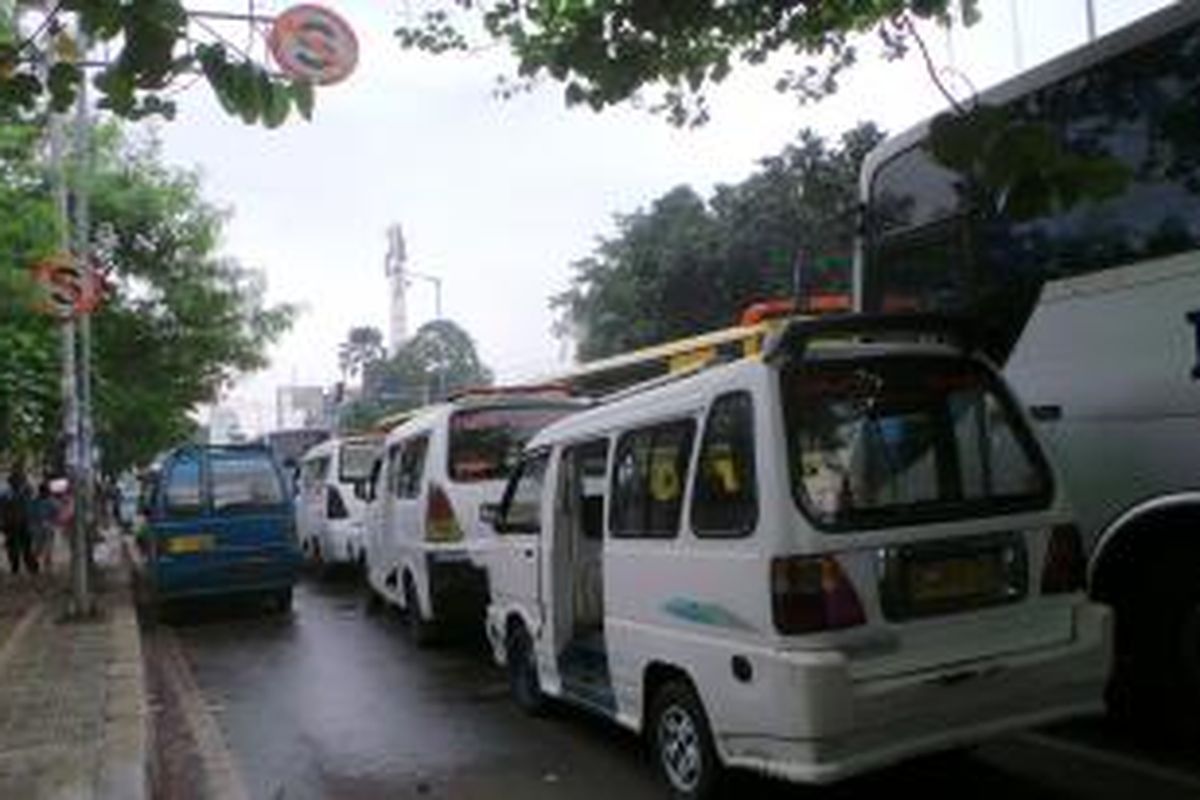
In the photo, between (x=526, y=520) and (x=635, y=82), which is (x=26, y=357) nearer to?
(x=526, y=520)

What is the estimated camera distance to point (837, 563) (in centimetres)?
690

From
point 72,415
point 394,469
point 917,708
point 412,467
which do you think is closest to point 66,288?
point 72,415

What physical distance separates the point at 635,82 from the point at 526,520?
472cm

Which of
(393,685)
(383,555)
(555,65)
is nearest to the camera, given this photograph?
(555,65)

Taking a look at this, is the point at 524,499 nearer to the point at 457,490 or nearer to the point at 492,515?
the point at 492,515

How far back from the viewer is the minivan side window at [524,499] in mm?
10438

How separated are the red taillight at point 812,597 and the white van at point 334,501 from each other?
13108 mm

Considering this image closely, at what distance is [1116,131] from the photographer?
8234mm

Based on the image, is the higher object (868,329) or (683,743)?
(868,329)

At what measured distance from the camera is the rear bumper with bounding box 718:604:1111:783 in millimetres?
6727

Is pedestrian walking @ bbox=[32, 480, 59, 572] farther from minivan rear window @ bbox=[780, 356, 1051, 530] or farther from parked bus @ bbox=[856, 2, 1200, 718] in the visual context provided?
minivan rear window @ bbox=[780, 356, 1051, 530]

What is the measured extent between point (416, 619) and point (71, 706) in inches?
145

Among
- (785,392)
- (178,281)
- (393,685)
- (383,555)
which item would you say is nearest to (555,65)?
(785,392)

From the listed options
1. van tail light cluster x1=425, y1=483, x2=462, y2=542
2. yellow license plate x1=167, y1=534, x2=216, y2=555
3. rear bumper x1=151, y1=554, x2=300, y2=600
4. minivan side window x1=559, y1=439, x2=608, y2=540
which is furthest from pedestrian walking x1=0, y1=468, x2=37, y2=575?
minivan side window x1=559, y1=439, x2=608, y2=540
